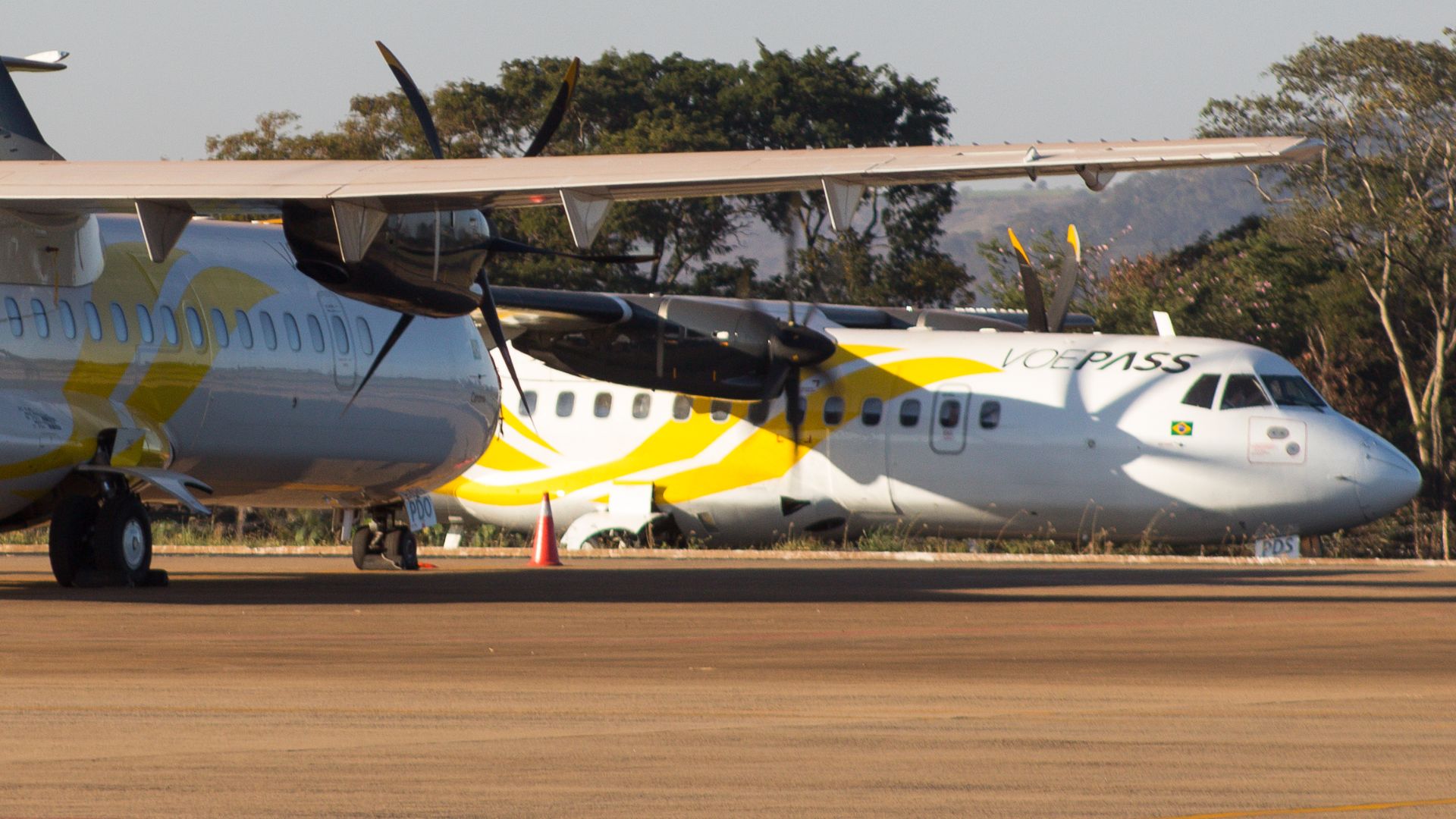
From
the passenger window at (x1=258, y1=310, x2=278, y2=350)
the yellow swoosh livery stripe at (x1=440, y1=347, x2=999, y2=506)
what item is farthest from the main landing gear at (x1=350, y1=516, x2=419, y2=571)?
the yellow swoosh livery stripe at (x1=440, y1=347, x2=999, y2=506)

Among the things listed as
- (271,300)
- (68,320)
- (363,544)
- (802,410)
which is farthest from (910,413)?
(68,320)

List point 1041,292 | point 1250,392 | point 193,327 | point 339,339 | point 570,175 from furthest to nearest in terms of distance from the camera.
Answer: point 1041,292 → point 1250,392 → point 339,339 → point 193,327 → point 570,175

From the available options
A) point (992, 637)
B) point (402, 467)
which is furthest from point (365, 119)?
point (992, 637)

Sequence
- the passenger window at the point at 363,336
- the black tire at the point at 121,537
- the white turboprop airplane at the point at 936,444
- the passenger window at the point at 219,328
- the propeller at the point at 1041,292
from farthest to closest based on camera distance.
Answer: the propeller at the point at 1041,292 → the white turboprop airplane at the point at 936,444 → the passenger window at the point at 363,336 → the passenger window at the point at 219,328 → the black tire at the point at 121,537

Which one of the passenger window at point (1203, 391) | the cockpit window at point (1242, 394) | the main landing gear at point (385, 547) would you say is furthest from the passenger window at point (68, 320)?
the cockpit window at point (1242, 394)

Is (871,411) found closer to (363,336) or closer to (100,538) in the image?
(363,336)

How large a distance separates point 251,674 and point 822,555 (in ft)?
48.7

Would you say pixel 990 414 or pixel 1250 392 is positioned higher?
pixel 1250 392

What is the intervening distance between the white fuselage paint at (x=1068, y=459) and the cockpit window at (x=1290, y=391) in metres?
0.11

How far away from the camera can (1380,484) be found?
23.7 metres

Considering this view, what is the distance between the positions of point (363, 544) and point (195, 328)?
449 cm

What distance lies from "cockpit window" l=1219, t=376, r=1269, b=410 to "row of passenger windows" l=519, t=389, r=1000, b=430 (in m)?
2.60

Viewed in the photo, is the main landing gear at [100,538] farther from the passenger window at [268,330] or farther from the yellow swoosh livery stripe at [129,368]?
the passenger window at [268,330]

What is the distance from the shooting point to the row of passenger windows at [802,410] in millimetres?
25297
